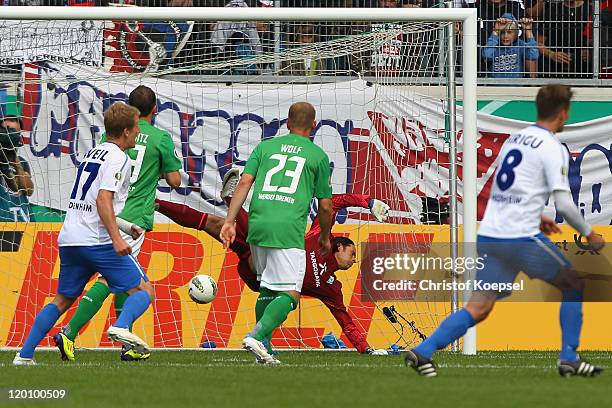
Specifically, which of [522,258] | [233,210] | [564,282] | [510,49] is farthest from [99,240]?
[510,49]

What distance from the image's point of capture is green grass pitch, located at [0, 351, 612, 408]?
6.72 metres

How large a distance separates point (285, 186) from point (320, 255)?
2083 millimetres

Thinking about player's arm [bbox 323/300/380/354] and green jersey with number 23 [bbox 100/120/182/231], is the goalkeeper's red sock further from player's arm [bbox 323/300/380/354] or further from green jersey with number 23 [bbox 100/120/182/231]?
player's arm [bbox 323/300/380/354]

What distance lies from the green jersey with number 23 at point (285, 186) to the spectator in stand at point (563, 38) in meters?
6.85

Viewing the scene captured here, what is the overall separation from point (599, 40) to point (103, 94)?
641 cm

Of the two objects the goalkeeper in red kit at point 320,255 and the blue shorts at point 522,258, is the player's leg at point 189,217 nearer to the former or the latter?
the goalkeeper in red kit at point 320,255

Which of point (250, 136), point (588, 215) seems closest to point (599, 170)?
point (588, 215)

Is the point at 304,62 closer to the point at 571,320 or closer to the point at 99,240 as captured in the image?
the point at 99,240

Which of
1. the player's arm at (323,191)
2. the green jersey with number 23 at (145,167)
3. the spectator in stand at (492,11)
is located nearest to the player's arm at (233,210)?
the player's arm at (323,191)

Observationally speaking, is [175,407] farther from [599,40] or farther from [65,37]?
[599,40]

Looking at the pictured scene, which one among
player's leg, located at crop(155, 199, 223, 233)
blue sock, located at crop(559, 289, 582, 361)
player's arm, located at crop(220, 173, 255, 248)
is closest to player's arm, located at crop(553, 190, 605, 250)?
blue sock, located at crop(559, 289, 582, 361)

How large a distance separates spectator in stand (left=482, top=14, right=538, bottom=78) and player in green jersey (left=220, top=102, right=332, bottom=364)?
6.27 m

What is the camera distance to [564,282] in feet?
26.4

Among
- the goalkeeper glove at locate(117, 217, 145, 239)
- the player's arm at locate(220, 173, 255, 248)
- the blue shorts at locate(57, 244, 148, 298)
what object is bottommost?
the blue shorts at locate(57, 244, 148, 298)
